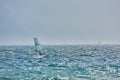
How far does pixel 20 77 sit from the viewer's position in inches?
1531

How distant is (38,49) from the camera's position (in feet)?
407

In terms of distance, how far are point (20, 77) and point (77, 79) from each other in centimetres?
752

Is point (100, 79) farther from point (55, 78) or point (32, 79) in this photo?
point (32, 79)

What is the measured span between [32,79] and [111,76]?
10.8 metres

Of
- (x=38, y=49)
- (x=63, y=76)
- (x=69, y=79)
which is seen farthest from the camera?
(x=38, y=49)

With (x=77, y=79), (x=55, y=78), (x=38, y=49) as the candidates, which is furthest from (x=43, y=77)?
(x=38, y=49)

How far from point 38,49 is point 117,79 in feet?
289

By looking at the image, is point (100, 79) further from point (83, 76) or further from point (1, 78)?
point (1, 78)

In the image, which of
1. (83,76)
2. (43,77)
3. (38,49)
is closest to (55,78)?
(43,77)

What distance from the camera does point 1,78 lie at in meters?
38.4

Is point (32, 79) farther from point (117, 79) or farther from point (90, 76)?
point (117, 79)

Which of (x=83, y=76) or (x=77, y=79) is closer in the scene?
(x=77, y=79)

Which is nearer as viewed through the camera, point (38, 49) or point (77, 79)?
point (77, 79)

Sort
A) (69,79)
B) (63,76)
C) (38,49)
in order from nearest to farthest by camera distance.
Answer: (69,79) < (63,76) < (38,49)
